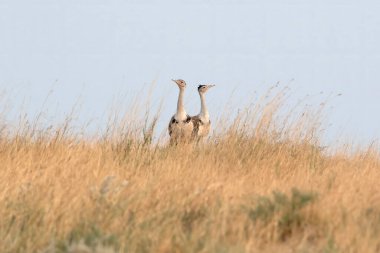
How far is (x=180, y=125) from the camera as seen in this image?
11.4 meters

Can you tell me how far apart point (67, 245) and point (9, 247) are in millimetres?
441

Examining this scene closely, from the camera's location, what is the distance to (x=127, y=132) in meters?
9.70

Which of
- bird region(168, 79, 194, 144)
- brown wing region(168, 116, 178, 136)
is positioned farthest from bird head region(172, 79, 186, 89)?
brown wing region(168, 116, 178, 136)

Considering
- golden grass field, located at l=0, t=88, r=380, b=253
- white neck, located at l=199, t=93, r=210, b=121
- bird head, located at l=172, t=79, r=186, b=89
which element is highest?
bird head, located at l=172, t=79, r=186, b=89

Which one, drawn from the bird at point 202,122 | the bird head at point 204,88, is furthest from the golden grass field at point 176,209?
the bird head at point 204,88

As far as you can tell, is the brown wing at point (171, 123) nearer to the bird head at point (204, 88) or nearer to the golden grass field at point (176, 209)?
the bird head at point (204, 88)

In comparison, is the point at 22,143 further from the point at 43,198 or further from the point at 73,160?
the point at 43,198

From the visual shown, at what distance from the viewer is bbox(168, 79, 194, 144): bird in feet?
37.0

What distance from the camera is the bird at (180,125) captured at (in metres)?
11.3

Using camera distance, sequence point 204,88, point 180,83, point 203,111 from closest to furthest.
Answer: point 203,111, point 180,83, point 204,88

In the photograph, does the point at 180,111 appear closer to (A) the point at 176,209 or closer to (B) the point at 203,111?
(B) the point at 203,111

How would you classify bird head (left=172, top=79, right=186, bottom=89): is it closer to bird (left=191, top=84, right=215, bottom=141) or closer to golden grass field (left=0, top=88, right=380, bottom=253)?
bird (left=191, top=84, right=215, bottom=141)

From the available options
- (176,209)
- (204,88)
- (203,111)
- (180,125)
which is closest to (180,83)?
(204,88)

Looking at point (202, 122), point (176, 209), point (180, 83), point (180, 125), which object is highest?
point (180, 83)
